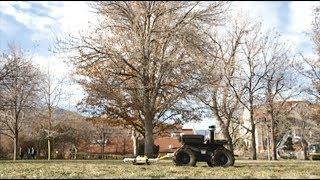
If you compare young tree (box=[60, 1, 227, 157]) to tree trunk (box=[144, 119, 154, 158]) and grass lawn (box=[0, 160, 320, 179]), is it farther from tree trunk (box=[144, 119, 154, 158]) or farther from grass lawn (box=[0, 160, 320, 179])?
grass lawn (box=[0, 160, 320, 179])

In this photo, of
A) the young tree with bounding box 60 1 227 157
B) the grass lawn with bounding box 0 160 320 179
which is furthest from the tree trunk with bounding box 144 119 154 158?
the grass lawn with bounding box 0 160 320 179

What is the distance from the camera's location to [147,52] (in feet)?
80.4

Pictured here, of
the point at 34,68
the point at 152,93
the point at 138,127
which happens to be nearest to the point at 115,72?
the point at 152,93

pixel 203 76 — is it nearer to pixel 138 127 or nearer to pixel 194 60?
pixel 194 60

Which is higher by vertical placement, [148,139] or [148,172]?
[148,139]

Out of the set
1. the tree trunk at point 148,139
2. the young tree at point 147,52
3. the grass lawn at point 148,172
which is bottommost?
the grass lawn at point 148,172

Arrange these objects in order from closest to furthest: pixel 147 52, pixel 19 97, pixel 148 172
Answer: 1. pixel 148 172
2. pixel 147 52
3. pixel 19 97

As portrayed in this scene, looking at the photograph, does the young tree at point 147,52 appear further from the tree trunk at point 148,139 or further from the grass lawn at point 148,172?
the grass lawn at point 148,172

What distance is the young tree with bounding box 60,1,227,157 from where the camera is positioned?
24.5m

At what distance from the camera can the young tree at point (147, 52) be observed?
24516mm

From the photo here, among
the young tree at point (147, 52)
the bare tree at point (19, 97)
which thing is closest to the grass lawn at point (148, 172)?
the young tree at point (147, 52)

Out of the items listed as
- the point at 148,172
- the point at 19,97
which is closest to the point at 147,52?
the point at 148,172

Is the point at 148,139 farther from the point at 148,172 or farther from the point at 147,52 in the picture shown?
the point at 148,172

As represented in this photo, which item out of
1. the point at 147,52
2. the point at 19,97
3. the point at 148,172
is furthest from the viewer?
the point at 19,97
